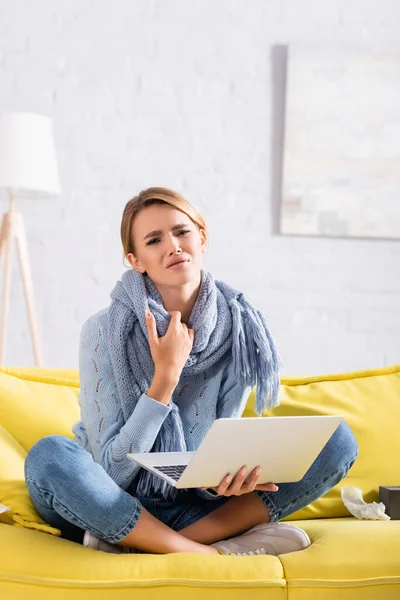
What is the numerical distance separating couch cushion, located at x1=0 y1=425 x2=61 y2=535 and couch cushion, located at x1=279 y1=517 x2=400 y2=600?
0.48 meters

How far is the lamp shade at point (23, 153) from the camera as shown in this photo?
2757 mm

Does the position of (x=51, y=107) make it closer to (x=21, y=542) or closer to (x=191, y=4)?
(x=191, y=4)

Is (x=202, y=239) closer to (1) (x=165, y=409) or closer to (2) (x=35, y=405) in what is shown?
(1) (x=165, y=409)

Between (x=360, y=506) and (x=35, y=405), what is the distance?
799 mm

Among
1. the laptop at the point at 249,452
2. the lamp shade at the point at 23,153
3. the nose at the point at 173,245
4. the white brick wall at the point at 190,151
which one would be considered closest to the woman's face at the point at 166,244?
the nose at the point at 173,245

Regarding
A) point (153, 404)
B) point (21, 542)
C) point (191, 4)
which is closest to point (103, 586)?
point (21, 542)

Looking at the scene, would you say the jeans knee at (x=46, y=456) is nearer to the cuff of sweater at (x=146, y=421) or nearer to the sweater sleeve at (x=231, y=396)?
the cuff of sweater at (x=146, y=421)

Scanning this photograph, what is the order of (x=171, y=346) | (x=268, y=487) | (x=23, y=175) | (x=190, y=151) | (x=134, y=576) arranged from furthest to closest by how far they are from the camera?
(x=190, y=151)
(x=23, y=175)
(x=171, y=346)
(x=268, y=487)
(x=134, y=576)

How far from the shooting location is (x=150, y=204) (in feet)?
6.15

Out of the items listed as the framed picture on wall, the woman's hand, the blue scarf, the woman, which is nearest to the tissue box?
the woman

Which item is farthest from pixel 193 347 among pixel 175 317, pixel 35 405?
pixel 35 405

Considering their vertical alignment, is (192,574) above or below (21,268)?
below

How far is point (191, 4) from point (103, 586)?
2.36m

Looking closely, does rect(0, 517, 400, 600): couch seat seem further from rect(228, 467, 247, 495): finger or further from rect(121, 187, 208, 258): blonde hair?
rect(121, 187, 208, 258): blonde hair
